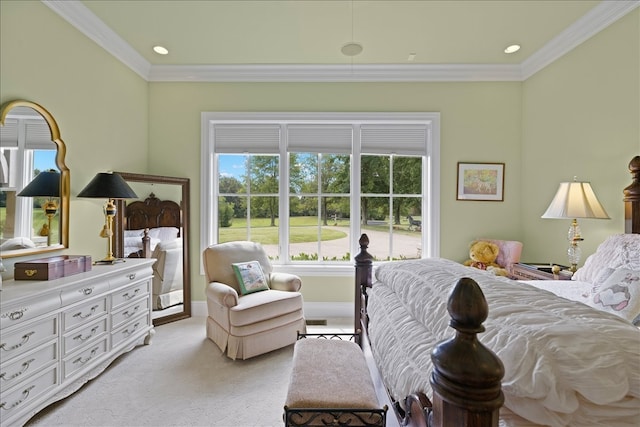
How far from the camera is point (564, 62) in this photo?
3.00 metres

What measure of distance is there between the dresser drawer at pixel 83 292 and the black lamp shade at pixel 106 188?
2.39ft

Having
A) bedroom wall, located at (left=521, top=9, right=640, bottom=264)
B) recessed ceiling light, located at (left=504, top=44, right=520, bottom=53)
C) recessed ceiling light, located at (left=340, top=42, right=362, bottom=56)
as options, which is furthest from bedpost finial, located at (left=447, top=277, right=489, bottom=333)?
recessed ceiling light, located at (left=504, top=44, right=520, bottom=53)

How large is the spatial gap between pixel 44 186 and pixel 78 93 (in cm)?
91

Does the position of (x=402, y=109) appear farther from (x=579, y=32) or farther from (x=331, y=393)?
(x=331, y=393)

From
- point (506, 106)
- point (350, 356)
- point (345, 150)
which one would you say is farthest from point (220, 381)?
point (506, 106)

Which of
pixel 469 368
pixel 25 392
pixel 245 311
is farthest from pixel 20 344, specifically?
pixel 469 368

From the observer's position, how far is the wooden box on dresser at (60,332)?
5.32 ft

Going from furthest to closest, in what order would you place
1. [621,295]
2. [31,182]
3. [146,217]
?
1. [146,217]
2. [31,182]
3. [621,295]

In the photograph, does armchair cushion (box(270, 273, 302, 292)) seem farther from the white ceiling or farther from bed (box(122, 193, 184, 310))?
the white ceiling

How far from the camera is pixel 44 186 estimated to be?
235 centimetres

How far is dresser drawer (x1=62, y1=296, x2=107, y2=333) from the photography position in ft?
6.42

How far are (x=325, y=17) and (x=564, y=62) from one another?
240cm

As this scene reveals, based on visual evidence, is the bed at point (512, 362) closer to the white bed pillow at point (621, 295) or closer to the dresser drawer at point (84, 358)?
the white bed pillow at point (621, 295)

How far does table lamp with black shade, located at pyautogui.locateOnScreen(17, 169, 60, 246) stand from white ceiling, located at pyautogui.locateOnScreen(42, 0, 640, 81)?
1.33 metres
